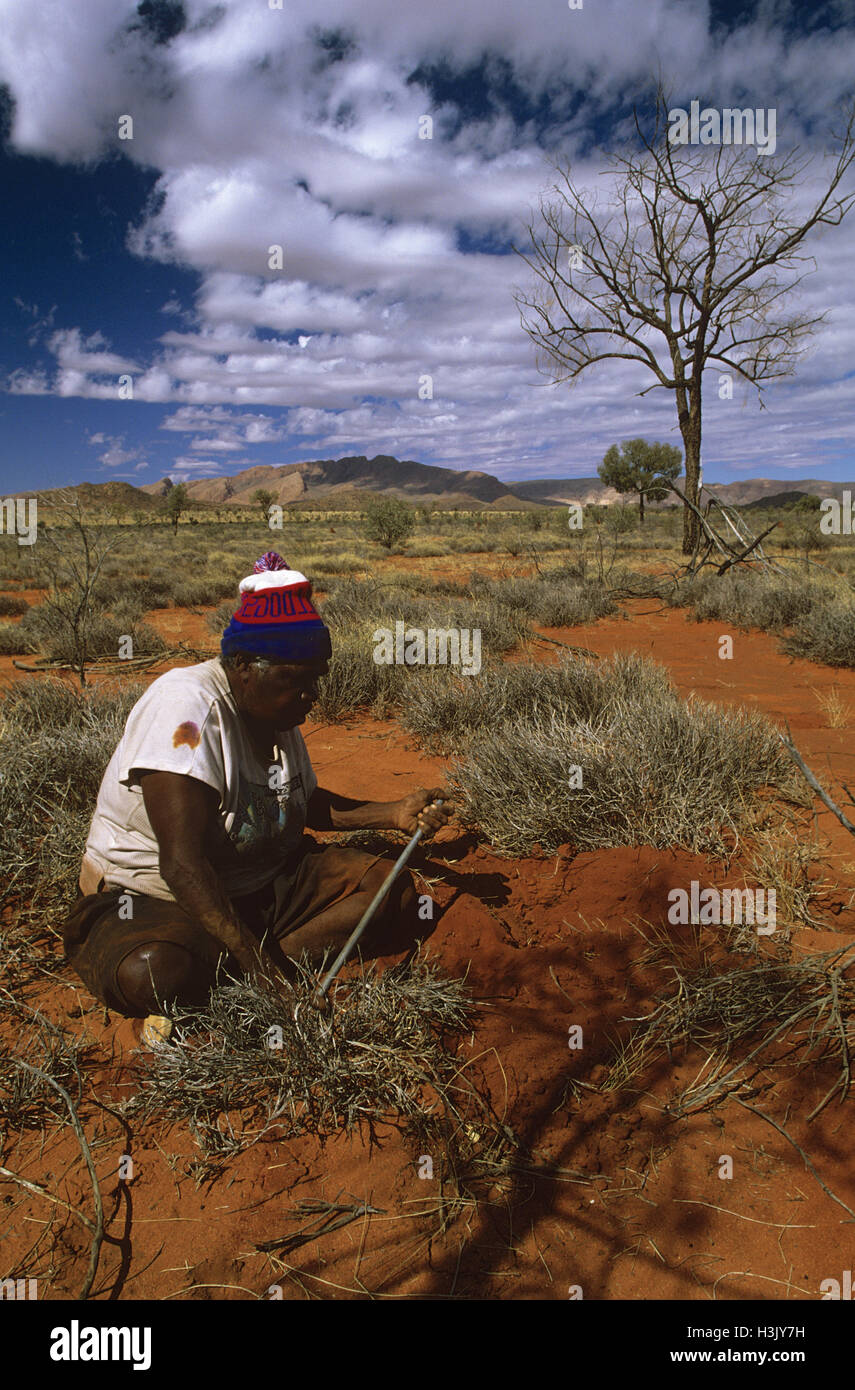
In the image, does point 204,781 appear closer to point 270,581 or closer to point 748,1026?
point 270,581

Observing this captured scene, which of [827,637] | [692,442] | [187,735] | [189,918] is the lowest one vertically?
[189,918]

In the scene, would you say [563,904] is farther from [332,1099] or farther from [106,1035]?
[106,1035]

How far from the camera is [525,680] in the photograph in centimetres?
496

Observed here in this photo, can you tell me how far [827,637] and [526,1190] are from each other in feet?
22.1

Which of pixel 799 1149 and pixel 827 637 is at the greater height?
pixel 827 637

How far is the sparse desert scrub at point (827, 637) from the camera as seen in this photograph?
6.88 metres

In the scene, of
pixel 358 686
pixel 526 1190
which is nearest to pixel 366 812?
pixel 526 1190

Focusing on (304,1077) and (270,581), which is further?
(270,581)

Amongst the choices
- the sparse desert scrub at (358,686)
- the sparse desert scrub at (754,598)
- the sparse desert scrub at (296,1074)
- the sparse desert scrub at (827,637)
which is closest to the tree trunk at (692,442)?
the sparse desert scrub at (754,598)

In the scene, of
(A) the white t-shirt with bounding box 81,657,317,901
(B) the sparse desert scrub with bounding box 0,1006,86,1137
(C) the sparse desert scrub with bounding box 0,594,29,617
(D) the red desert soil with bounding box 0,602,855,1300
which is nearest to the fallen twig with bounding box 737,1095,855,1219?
(D) the red desert soil with bounding box 0,602,855,1300

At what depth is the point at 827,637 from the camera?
7.02m

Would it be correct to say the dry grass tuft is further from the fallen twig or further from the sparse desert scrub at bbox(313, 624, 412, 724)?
the sparse desert scrub at bbox(313, 624, 412, 724)

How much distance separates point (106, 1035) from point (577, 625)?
8151mm

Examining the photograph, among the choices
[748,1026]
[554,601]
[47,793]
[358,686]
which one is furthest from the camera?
[554,601]
